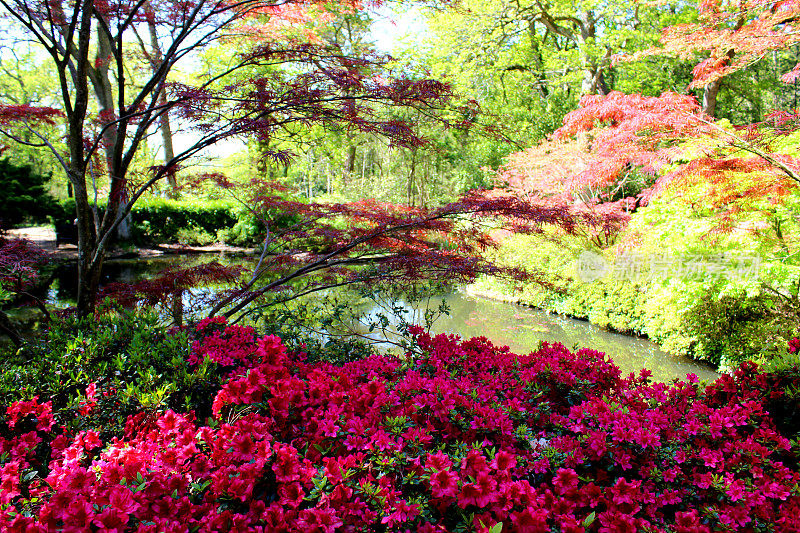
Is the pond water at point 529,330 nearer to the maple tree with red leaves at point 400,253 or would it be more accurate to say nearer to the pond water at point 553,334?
the pond water at point 553,334

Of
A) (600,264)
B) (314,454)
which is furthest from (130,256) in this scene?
(314,454)

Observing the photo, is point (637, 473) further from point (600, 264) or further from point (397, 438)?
point (600, 264)

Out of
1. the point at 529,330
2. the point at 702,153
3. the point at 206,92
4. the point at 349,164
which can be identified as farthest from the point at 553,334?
the point at 349,164

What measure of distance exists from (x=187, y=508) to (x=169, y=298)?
102 inches

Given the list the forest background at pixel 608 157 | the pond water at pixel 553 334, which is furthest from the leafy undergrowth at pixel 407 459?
the pond water at pixel 553 334

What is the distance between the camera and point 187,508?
4.21 feet

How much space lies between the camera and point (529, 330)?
7188 mm

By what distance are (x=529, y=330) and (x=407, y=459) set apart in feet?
19.8

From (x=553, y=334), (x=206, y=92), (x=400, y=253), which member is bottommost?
(x=553, y=334)

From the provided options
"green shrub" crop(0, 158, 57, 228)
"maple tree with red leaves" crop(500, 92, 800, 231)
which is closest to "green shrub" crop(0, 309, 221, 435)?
"maple tree with red leaves" crop(500, 92, 800, 231)

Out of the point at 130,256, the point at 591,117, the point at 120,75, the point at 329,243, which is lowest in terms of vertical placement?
the point at 130,256

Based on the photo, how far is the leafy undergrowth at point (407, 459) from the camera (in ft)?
4.30

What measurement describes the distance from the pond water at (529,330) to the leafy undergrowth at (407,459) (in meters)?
2.82

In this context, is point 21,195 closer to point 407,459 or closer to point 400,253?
point 400,253
